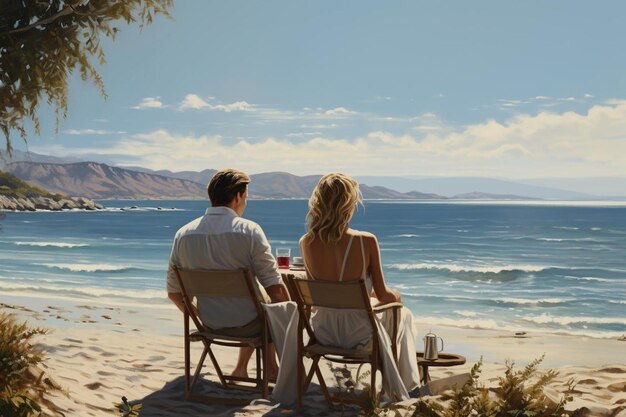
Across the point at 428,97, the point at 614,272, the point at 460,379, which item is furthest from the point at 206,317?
the point at 428,97

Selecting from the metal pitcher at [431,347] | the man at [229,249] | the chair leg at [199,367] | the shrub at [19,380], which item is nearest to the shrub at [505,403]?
the metal pitcher at [431,347]

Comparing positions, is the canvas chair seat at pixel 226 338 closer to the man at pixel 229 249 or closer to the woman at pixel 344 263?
the man at pixel 229 249

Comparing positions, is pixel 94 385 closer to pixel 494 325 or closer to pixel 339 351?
pixel 339 351

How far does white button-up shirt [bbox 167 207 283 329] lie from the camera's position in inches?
209

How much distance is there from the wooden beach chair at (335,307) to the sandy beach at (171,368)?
306 millimetres

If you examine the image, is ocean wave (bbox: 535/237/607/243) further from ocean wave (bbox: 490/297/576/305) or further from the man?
the man

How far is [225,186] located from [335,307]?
→ 3.35 feet

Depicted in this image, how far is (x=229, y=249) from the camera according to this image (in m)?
5.32

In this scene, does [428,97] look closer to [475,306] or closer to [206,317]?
[475,306]

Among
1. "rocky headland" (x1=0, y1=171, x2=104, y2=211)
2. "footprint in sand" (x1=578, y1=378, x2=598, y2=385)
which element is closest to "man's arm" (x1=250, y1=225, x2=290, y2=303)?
"footprint in sand" (x1=578, y1=378, x2=598, y2=385)

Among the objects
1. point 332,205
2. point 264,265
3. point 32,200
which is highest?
point 332,205

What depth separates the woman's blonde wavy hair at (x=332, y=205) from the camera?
4.90 meters

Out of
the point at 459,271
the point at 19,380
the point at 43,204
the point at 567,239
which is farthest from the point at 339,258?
the point at 43,204

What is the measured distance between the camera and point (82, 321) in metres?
11.6
